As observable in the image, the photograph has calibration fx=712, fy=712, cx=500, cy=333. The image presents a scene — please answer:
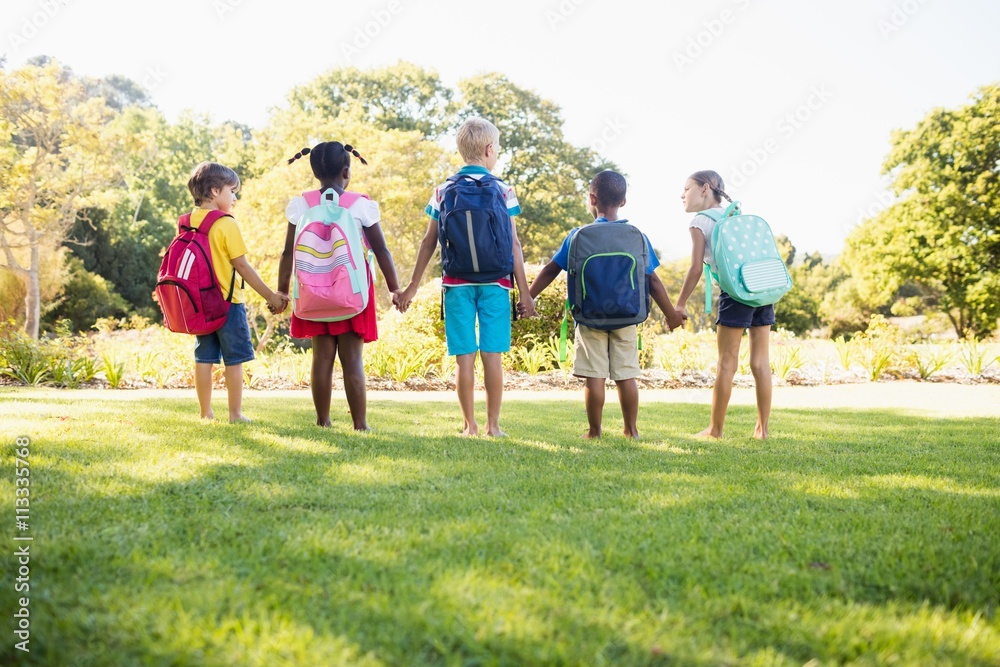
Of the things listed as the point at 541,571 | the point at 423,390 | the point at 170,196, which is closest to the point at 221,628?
the point at 541,571

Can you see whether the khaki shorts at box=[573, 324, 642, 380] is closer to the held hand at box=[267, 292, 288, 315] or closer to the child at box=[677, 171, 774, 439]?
the child at box=[677, 171, 774, 439]

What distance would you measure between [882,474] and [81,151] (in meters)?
21.6

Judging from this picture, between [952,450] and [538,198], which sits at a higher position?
[538,198]

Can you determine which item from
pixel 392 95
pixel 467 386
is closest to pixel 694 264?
pixel 467 386

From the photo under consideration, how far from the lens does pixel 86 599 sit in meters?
1.81

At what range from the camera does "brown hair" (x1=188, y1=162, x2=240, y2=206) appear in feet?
15.4

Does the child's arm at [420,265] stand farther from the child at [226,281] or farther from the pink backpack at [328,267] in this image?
the child at [226,281]

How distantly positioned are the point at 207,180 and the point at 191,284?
732mm

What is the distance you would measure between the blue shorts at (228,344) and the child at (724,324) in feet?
9.54

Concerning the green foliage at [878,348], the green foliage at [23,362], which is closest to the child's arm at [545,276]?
the green foliage at [23,362]

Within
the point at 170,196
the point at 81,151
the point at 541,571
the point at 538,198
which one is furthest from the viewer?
the point at 170,196

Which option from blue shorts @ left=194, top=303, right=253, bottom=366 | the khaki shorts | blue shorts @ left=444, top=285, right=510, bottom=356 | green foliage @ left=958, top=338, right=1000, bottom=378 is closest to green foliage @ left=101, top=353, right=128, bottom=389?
blue shorts @ left=194, top=303, right=253, bottom=366

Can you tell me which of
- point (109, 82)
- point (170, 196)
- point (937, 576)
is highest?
point (109, 82)

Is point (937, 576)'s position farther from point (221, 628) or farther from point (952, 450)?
point (952, 450)
